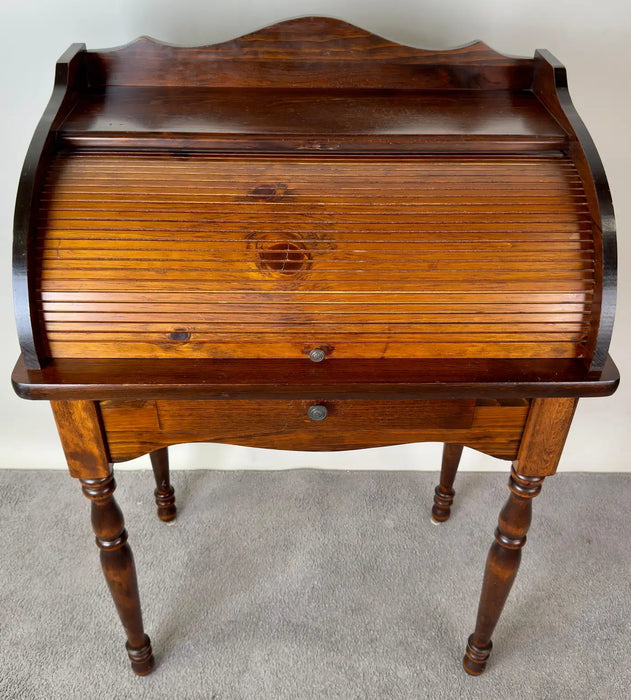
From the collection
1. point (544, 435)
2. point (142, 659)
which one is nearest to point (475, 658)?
point (544, 435)

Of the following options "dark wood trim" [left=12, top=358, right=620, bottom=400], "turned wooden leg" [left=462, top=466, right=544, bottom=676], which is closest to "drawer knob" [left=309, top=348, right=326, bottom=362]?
"dark wood trim" [left=12, top=358, right=620, bottom=400]

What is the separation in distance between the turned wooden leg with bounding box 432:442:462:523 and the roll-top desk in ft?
2.01

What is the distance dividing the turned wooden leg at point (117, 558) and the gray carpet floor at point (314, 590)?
135 mm

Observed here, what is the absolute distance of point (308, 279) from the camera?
106cm

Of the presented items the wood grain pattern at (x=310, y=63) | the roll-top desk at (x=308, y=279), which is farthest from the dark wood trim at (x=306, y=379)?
the wood grain pattern at (x=310, y=63)

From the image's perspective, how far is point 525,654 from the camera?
1.58 meters

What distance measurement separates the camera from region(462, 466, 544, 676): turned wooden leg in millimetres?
1242

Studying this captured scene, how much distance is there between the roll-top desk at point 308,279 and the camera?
1.06 m

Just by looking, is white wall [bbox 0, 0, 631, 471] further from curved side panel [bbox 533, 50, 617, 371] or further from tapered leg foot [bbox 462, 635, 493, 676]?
tapered leg foot [bbox 462, 635, 493, 676]

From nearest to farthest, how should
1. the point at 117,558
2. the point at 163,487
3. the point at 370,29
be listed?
1. the point at 117,558
2. the point at 370,29
3. the point at 163,487

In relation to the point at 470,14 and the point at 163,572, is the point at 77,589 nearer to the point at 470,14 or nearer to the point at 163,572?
the point at 163,572

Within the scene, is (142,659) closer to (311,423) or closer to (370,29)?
(311,423)

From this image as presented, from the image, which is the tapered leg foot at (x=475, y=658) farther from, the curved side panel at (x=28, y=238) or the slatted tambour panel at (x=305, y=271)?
the curved side panel at (x=28, y=238)

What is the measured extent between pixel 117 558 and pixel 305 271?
0.67 metres
